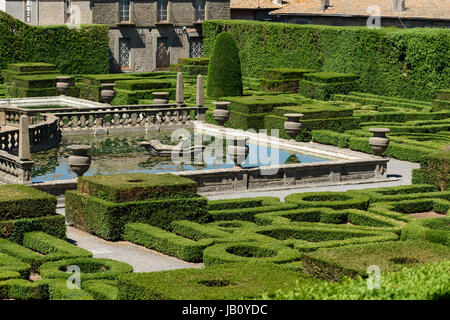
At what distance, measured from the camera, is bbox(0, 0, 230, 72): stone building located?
58.7 meters

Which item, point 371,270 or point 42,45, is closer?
point 371,270

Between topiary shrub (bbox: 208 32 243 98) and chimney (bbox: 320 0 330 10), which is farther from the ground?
chimney (bbox: 320 0 330 10)

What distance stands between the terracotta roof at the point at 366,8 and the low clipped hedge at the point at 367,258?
35.8 meters

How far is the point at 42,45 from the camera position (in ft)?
176

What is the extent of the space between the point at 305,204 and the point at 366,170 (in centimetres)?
558

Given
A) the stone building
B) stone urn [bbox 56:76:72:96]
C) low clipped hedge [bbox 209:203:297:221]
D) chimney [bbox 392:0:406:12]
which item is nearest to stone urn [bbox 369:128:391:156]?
low clipped hedge [bbox 209:203:297:221]

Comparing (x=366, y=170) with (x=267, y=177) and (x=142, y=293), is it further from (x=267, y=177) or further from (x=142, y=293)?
(x=142, y=293)

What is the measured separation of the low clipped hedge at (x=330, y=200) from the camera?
916 inches

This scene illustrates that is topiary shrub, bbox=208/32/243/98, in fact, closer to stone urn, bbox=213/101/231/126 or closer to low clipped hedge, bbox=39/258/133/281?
stone urn, bbox=213/101/231/126

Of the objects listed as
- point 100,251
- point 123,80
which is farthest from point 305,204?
point 123,80

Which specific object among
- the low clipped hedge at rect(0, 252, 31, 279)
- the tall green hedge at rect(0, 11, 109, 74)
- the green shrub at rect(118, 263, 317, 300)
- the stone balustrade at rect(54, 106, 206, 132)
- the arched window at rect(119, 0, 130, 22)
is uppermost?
the arched window at rect(119, 0, 130, 22)

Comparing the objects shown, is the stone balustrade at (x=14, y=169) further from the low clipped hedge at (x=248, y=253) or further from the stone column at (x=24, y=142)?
the low clipped hedge at (x=248, y=253)

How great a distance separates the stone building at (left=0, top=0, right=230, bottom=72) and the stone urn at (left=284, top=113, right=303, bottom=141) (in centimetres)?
2729

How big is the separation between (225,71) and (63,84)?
325 inches
